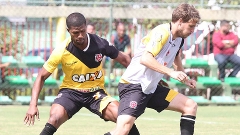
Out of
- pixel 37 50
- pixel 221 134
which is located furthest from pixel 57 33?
pixel 221 134

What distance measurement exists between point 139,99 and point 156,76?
313 mm

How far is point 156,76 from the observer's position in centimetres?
757

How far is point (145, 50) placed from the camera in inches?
283

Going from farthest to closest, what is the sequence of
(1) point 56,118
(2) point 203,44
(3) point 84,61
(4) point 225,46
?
(2) point 203,44 → (4) point 225,46 → (3) point 84,61 → (1) point 56,118

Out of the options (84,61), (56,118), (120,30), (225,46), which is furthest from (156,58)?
(225,46)

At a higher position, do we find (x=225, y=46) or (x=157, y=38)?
(x=157, y=38)

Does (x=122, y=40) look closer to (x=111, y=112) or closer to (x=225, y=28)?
(x=225, y=28)

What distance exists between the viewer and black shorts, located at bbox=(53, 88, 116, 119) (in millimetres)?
8023

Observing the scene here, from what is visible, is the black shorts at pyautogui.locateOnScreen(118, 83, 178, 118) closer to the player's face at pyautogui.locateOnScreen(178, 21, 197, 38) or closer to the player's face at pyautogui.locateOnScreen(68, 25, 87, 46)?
the player's face at pyautogui.locateOnScreen(68, 25, 87, 46)

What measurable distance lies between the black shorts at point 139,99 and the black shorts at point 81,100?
0.44m

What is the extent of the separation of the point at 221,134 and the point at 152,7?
296 inches

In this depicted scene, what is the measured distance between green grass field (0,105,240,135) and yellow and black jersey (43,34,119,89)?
2.02 meters

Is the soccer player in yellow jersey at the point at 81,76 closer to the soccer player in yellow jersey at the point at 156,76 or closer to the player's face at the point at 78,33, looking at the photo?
the player's face at the point at 78,33

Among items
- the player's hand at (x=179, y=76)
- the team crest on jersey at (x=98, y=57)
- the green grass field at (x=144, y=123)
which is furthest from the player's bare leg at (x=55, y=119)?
the green grass field at (x=144, y=123)
